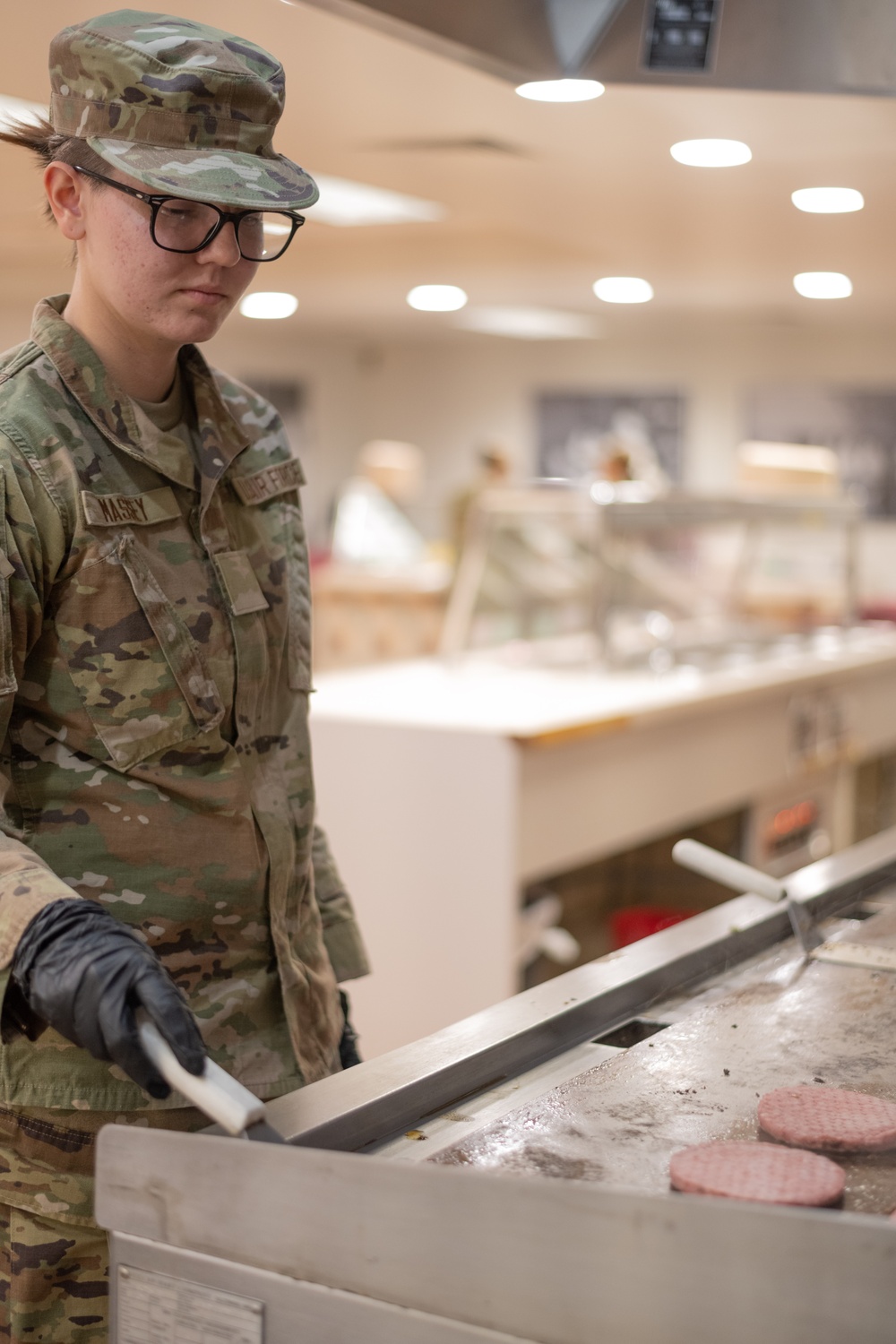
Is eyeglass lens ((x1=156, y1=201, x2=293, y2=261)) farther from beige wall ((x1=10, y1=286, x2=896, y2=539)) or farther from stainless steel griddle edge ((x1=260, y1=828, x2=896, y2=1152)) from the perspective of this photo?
beige wall ((x1=10, y1=286, x2=896, y2=539))

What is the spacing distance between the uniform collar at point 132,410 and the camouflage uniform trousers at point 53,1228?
0.60m

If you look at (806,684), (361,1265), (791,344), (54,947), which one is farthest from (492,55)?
(791,344)

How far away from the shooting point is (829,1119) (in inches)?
44.4

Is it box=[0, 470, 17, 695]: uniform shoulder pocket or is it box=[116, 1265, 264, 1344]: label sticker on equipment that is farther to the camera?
box=[0, 470, 17, 695]: uniform shoulder pocket

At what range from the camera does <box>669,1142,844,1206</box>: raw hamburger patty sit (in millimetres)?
987

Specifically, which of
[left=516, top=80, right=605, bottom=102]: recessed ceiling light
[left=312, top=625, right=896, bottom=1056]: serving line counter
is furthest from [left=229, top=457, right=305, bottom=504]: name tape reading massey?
A: [left=312, top=625, right=896, bottom=1056]: serving line counter

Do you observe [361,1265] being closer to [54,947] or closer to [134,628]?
[54,947]

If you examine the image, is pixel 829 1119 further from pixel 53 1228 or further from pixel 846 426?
pixel 846 426

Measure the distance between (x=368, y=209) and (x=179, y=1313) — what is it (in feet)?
15.1

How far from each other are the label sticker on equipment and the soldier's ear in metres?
0.86

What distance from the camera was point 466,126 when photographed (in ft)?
9.49

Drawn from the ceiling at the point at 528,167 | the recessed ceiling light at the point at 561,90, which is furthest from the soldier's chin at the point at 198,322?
the recessed ceiling light at the point at 561,90

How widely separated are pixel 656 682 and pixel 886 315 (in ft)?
19.0

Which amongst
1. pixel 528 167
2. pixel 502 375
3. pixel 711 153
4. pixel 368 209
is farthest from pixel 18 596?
pixel 502 375
